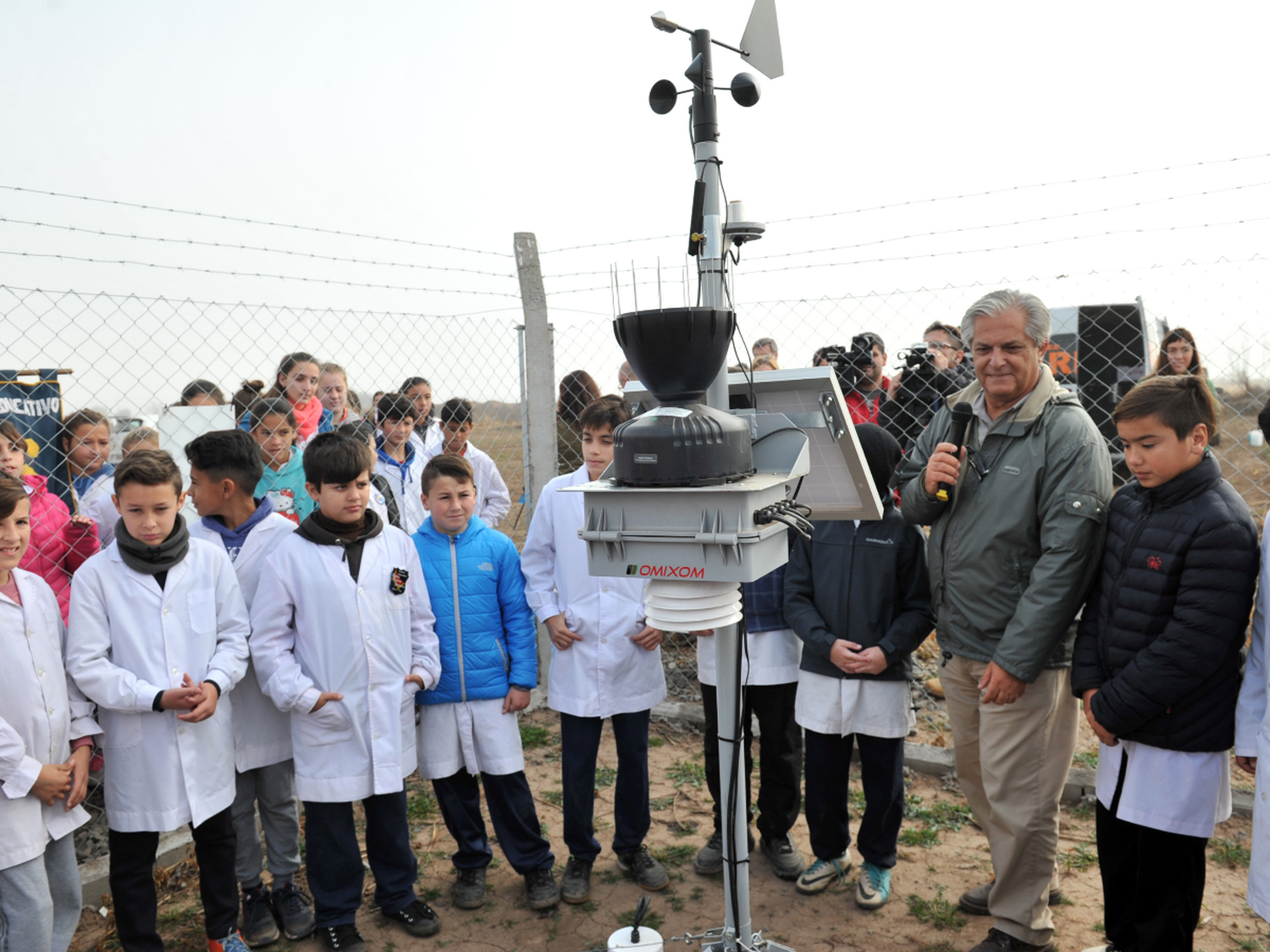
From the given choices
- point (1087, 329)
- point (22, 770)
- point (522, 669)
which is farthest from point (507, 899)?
point (1087, 329)

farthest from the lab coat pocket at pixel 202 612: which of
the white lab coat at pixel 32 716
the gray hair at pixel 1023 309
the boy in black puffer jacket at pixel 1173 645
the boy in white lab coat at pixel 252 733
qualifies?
the boy in black puffer jacket at pixel 1173 645

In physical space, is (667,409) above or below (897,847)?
above

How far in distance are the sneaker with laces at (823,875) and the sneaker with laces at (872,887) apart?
0.40 ft

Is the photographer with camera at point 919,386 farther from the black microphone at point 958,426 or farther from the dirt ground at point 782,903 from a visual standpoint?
the dirt ground at point 782,903

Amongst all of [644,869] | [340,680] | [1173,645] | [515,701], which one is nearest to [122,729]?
[340,680]

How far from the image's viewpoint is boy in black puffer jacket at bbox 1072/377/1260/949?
2.36 meters

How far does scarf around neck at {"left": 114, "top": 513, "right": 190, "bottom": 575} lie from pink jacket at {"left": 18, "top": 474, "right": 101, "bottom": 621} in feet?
2.52

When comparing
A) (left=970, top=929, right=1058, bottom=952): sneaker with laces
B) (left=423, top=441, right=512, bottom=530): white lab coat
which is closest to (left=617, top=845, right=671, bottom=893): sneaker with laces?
(left=970, top=929, right=1058, bottom=952): sneaker with laces

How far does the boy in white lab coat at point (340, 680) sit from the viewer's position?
2969 millimetres

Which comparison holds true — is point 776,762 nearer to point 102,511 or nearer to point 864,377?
point 864,377

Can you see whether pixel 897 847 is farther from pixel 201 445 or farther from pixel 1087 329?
pixel 1087 329

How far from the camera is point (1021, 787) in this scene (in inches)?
109

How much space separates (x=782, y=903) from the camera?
10.6 feet

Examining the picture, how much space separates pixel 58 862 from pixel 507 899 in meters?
1.54
